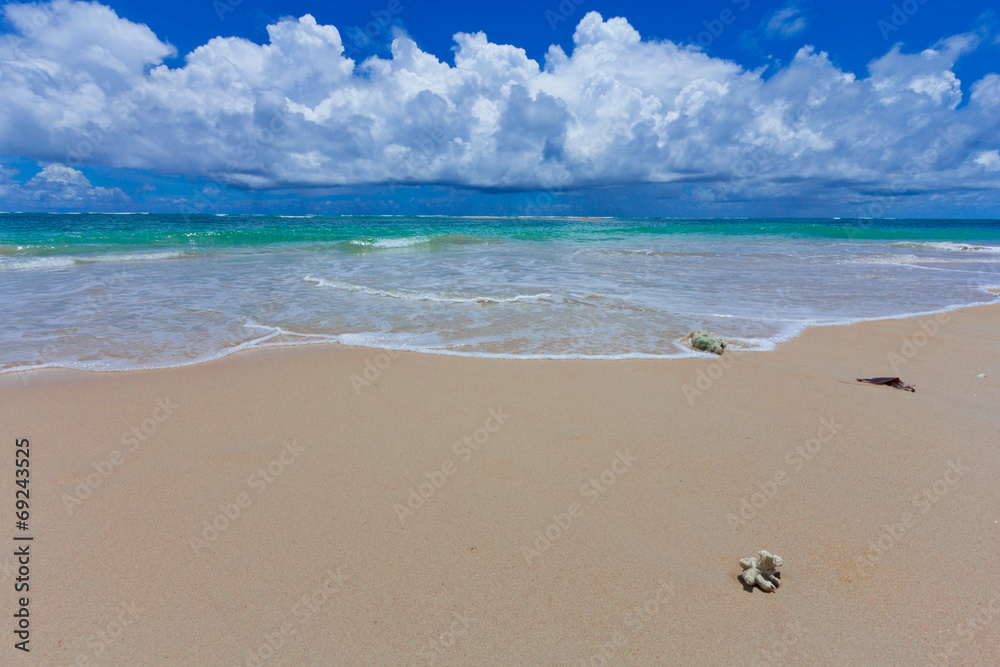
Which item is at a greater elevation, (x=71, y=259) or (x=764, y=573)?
(x=764, y=573)

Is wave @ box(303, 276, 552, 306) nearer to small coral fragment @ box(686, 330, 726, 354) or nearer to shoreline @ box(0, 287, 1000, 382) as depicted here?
shoreline @ box(0, 287, 1000, 382)

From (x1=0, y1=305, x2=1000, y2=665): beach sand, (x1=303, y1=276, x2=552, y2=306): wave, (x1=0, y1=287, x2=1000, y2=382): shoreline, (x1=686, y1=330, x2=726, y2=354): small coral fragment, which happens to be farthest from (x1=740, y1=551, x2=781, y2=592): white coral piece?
(x1=303, y1=276, x2=552, y2=306): wave

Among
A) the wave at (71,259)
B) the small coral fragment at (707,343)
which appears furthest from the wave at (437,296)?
the wave at (71,259)

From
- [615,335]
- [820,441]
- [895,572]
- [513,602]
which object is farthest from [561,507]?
[615,335]

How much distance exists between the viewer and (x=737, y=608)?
2.11 m

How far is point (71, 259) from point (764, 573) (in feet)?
78.2

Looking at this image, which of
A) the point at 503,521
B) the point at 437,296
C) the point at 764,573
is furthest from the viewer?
the point at 437,296

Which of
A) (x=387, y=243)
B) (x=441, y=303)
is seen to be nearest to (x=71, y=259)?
(x=387, y=243)

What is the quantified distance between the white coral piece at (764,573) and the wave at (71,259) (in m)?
21.6

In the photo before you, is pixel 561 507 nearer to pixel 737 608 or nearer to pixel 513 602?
pixel 513 602

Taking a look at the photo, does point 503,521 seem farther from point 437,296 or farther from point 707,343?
point 437,296

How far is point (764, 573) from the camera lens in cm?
221

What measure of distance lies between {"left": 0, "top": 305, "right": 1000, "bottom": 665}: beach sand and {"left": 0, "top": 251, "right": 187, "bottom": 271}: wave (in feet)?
55.1

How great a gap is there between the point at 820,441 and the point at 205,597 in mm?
3962
